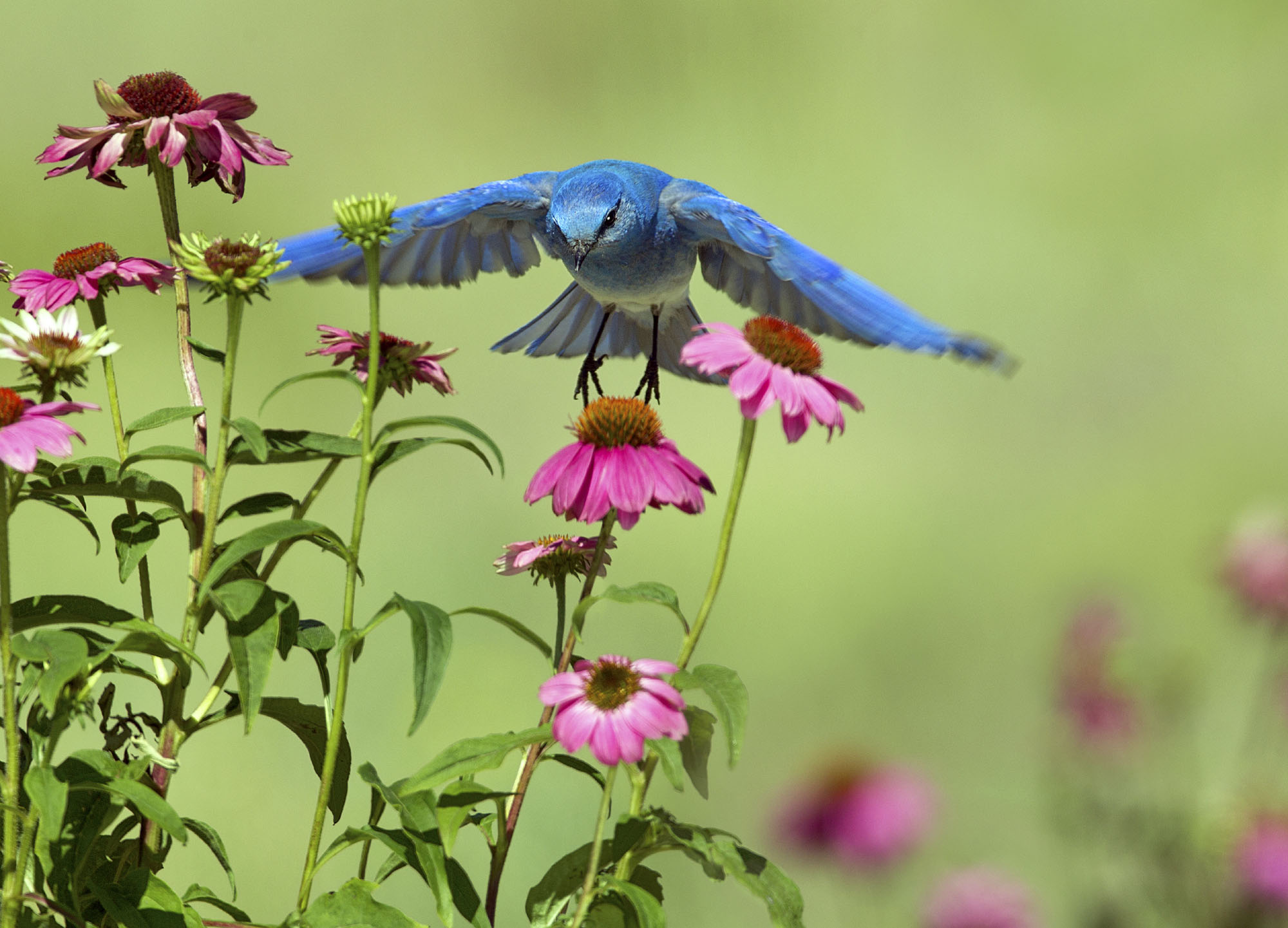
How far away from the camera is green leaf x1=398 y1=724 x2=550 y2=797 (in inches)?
24.0

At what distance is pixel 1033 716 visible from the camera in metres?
2.46

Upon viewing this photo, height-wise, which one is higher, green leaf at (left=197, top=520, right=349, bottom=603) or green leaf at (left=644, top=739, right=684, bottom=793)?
green leaf at (left=197, top=520, right=349, bottom=603)

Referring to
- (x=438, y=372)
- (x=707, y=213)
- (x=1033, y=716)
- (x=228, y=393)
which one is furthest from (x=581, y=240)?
(x=1033, y=716)

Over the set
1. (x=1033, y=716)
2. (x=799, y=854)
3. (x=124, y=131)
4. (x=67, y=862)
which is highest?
(x=124, y=131)

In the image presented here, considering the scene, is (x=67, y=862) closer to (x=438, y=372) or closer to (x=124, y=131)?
(x=438, y=372)

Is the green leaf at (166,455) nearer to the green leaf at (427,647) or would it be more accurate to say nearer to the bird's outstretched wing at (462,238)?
the green leaf at (427,647)

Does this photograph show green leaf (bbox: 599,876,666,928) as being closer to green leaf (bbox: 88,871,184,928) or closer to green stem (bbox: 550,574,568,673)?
green stem (bbox: 550,574,568,673)

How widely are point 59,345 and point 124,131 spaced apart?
20 centimetres

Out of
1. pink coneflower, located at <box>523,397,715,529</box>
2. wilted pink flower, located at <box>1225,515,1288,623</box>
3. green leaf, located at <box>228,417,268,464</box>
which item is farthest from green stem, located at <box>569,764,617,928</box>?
wilted pink flower, located at <box>1225,515,1288,623</box>

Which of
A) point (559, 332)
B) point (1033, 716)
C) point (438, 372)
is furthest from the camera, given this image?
point (1033, 716)

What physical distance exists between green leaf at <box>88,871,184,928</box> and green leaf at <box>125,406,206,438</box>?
24 cm

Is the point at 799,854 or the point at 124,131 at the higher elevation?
the point at 124,131

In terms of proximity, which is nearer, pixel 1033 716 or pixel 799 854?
pixel 799 854

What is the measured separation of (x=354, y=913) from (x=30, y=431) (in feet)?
0.96
